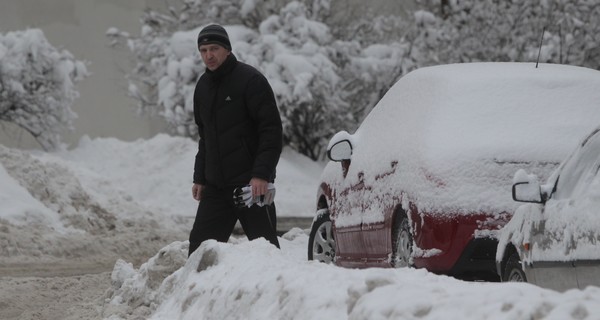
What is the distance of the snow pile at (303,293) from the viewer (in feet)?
12.5

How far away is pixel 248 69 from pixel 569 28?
2387 cm

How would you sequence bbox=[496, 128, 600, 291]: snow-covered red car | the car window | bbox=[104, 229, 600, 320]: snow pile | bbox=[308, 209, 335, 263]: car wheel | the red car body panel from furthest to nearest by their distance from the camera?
1. bbox=[308, 209, 335, 263]: car wheel
2. the red car body panel
3. the car window
4. bbox=[496, 128, 600, 291]: snow-covered red car
5. bbox=[104, 229, 600, 320]: snow pile

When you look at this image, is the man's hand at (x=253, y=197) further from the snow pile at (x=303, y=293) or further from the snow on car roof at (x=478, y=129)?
the snow on car roof at (x=478, y=129)

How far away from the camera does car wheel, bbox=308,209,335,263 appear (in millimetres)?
10039

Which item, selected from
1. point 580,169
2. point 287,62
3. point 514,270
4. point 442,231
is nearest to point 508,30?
point 287,62

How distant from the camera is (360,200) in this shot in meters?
8.77

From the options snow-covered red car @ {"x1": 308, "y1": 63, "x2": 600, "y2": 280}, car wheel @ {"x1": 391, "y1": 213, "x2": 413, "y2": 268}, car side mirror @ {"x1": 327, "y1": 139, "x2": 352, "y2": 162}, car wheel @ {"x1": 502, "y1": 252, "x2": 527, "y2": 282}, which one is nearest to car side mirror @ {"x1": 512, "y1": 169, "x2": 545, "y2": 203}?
car wheel @ {"x1": 502, "y1": 252, "x2": 527, "y2": 282}

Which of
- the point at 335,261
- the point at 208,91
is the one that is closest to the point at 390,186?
the point at 208,91

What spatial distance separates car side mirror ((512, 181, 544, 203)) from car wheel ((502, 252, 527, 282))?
504 mm

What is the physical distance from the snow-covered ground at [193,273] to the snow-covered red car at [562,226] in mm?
675

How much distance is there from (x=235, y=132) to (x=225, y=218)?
548 mm

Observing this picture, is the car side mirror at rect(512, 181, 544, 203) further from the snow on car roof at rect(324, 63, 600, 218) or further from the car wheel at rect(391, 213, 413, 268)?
the car wheel at rect(391, 213, 413, 268)

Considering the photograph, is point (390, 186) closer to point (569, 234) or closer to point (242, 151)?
point (242, 151)

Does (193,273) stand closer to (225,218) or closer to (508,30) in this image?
(225,218)
